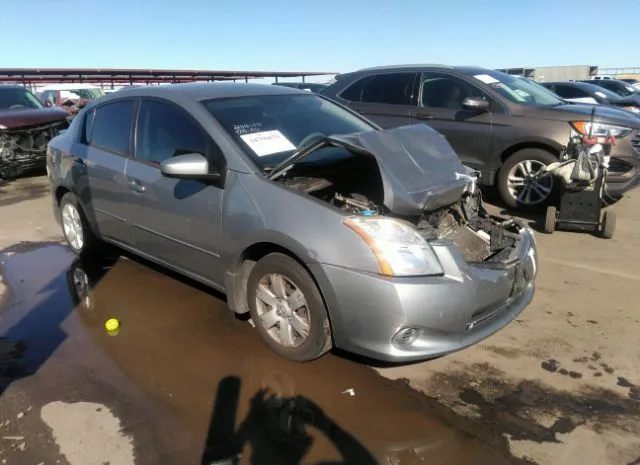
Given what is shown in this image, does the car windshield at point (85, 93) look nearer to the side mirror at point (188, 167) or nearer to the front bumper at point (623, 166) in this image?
the front bumper at point (623, 166)

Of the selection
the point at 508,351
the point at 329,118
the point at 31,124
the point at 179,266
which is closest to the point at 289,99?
the point at 329,118

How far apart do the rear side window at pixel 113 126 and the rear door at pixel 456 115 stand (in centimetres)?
400

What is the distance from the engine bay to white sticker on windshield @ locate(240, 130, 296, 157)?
0.24m

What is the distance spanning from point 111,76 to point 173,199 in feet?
86.1

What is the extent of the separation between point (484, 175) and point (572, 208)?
1.29 meters

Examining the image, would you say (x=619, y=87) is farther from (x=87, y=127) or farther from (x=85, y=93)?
(x=85, y=93)

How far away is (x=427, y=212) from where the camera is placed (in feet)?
10.9

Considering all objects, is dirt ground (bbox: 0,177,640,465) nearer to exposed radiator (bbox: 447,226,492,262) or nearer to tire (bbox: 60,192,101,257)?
exposed radiator (bbox: 447,226,492,262)

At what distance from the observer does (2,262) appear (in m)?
5.34

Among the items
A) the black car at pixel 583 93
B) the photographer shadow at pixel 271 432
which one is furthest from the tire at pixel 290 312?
the black car at pixel 583 93

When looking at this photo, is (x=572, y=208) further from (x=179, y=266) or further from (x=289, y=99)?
(x=179, y=266)

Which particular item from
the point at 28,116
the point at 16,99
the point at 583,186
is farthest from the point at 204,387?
the point at 16,99

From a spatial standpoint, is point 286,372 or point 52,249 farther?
point 52,249

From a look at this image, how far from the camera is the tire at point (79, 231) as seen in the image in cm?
509
